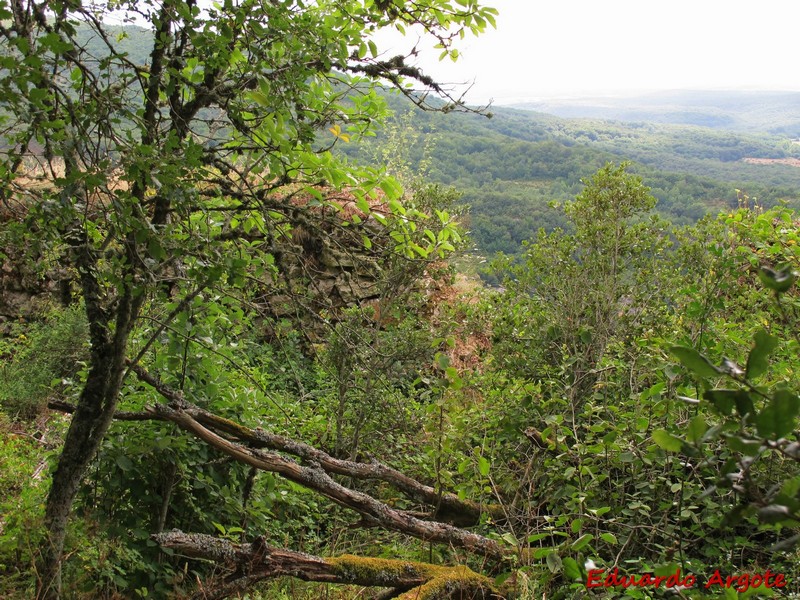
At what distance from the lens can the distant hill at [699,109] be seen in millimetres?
113188

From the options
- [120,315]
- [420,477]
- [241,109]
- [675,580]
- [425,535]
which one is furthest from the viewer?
[420,477]

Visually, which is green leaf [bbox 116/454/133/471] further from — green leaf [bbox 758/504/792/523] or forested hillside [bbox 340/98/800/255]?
forested hillside [bbox 340/98/800/255]

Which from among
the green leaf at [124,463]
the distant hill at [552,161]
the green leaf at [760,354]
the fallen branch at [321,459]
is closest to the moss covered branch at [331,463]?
the fallen branch at [321,459]

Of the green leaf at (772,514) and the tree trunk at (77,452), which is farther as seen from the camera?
the tree trunk at (77,452)

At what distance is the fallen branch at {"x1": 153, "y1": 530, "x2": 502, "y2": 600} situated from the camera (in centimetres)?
247

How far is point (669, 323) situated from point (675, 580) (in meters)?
3.47

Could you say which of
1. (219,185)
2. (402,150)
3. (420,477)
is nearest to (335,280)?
(420,477)

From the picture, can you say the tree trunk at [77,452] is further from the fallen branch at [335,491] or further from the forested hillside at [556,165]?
the forested hillside at [556,165]

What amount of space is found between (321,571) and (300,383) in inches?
34.8

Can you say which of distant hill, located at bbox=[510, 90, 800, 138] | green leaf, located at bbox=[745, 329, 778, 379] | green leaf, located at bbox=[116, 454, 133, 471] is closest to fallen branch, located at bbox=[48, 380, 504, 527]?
green leaf, located at bbox=[116, 454, 133, 471]

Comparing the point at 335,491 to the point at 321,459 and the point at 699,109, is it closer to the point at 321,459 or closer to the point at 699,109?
the point at 321,459

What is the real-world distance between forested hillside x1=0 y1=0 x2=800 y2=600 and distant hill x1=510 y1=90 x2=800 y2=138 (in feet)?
342

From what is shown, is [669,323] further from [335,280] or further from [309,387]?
[335,280]

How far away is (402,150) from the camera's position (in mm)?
17266
